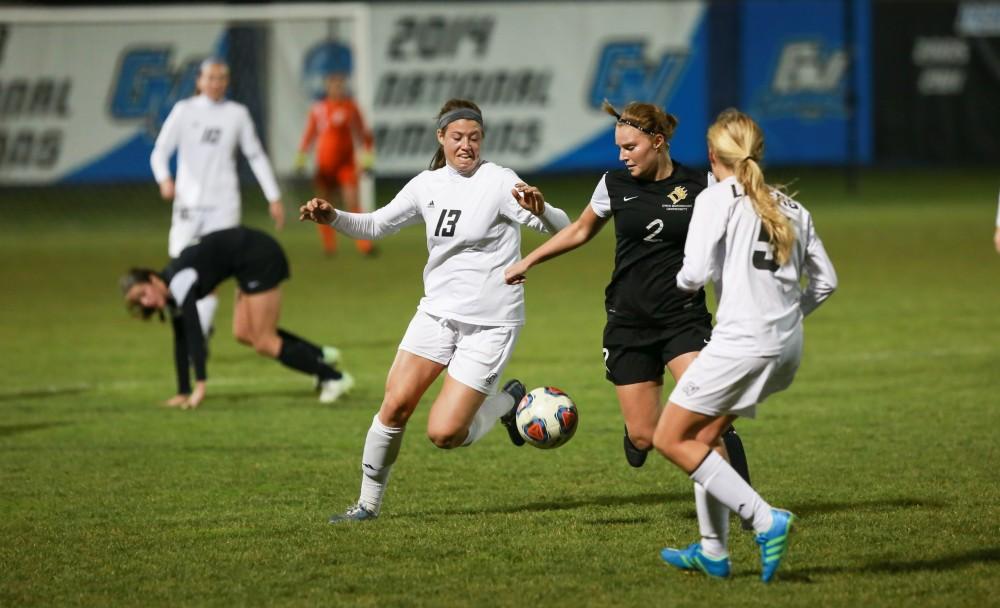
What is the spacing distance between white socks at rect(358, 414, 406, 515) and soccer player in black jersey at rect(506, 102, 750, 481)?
0.89 meters

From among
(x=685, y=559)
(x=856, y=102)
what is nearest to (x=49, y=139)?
(x=856, y=102)

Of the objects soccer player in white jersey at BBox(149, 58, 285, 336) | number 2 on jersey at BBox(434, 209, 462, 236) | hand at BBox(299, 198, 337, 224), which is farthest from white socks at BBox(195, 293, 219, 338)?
number 2 on jersey at BBox(434, 209, 462, 236)

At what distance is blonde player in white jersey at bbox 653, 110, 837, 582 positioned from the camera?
197 inches

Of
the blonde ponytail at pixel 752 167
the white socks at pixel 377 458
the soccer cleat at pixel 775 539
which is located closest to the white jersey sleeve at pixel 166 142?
the white socks at pixel 377 458

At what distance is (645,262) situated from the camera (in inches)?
245

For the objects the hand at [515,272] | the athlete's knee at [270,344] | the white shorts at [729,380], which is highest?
the hand at [515,272]

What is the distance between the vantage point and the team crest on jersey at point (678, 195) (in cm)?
607

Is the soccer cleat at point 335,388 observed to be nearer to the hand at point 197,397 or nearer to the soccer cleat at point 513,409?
the hand at point 197,397

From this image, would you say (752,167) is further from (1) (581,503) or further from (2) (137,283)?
(2) (137,283)

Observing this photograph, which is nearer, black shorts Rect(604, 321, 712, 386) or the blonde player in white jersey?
the blonde player in white jersey

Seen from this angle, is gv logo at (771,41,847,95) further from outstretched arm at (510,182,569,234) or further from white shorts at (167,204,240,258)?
outstretched arm at (510,182,569,234)

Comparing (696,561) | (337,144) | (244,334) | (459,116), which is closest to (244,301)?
(244,334)

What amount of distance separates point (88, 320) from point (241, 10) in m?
7.87

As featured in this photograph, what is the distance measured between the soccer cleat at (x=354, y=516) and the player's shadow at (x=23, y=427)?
3235 millimetres
